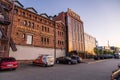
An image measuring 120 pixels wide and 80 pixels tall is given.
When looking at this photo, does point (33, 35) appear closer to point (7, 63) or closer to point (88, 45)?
point (7, 63)

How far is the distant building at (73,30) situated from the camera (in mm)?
39781

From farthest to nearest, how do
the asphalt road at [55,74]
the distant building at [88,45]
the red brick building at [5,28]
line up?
the distant building at [88,45] → the red brick building at [5,28] → the asphalt road at [55,74]

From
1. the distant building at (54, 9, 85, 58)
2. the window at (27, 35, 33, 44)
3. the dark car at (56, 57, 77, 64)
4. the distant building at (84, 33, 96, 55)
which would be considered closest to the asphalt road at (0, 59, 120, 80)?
the dark car at (56, 57, 77, 64)

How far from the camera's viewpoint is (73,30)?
41.8 meters

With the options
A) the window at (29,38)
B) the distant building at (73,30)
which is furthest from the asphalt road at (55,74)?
the distant building at (73,30)

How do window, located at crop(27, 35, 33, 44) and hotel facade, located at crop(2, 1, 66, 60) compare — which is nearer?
hotel facade, located at crop(2, 1, 66, 60)

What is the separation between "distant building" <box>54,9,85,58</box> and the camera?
39781 millimetres

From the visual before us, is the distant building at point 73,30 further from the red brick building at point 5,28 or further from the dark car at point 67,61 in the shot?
the red brick building at point 5,28

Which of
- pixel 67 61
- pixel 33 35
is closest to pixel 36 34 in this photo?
pixel 33 35

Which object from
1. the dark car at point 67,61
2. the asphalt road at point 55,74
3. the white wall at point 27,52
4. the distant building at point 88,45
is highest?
the distant building at point 88,45

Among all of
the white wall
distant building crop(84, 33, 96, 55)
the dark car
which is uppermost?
distant building crop(84, 33, 96, 55)

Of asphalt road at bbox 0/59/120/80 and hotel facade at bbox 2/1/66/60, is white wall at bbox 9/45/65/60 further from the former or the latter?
asphalt road at bbox 0/59/120/80

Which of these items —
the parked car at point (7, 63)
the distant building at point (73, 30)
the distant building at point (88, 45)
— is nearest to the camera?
the parked car at point (7, 63)

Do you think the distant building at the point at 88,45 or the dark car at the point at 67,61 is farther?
the distant building at the point at 88,45
